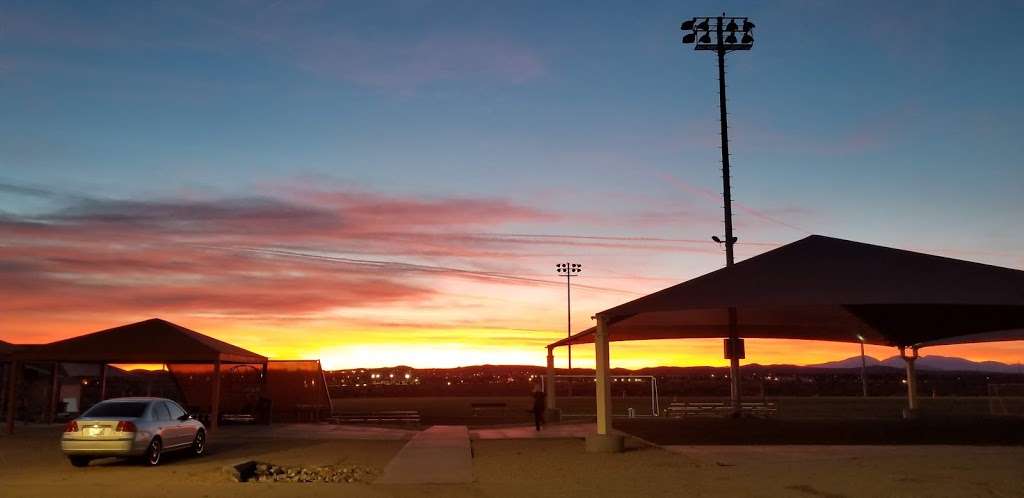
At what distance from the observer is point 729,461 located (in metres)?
15.4

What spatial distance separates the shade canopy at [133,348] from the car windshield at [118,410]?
689 centimetres

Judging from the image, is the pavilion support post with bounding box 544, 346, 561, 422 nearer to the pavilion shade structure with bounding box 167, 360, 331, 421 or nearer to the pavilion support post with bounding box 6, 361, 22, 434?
the pavilion shade structure with bounding box 167, 360, 331, 421

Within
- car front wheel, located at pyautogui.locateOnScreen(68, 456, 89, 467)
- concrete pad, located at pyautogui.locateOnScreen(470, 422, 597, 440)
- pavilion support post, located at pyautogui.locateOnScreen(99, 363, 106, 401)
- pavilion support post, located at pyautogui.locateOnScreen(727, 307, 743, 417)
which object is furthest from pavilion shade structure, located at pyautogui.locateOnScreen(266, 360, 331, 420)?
pavilion support post, located at pyautogui.locateOnScreen(727, 307, 743, 417)

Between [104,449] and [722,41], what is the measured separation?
2320cm

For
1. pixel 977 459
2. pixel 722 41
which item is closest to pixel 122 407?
pixel 977 459

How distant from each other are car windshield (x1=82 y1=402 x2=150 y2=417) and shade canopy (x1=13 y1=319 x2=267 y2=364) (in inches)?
271

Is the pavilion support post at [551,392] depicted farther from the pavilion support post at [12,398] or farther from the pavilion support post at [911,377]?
the pavilion support post at [12,398]

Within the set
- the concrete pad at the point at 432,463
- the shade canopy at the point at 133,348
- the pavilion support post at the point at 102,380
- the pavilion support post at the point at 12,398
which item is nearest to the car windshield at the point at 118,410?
the concrete pad at the point at 432,463

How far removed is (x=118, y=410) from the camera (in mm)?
16062

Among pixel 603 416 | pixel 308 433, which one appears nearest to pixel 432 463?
pixel 603 416

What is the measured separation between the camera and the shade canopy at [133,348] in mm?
A: 23328

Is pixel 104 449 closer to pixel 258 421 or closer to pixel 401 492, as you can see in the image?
pixel 401 492

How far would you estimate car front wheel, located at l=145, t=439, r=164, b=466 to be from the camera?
15.9 m

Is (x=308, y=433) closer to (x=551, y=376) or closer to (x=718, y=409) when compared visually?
(x=551, y=376)
